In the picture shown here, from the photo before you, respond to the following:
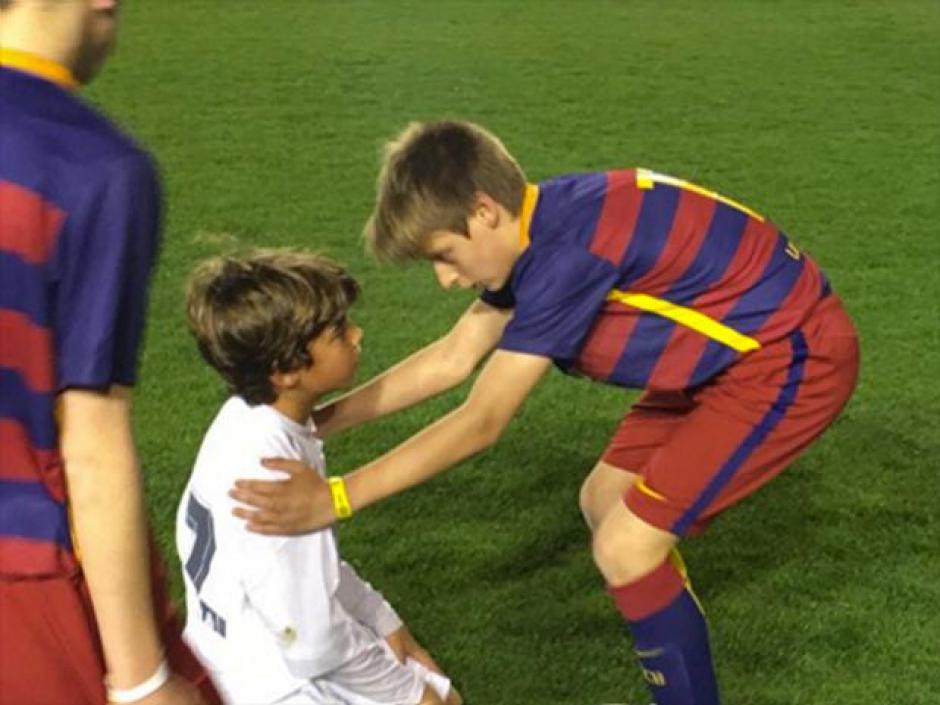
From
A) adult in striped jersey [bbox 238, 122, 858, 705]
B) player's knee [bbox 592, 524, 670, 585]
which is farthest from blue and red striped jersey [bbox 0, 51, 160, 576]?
player's knee [bbox 592, 524, 670, 585]

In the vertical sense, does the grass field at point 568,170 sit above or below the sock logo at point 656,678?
below

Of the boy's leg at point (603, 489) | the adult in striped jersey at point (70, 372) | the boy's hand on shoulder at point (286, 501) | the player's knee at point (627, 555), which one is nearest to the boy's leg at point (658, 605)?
the player's knee at point (627, 555)

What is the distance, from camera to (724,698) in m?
3.47

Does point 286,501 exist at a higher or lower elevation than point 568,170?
higher

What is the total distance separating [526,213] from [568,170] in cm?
540

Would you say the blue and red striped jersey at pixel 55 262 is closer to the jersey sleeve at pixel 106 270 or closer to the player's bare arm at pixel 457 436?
the jersey sleeve at pixel 106 270


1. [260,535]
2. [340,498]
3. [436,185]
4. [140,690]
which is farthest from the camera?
[436,185]

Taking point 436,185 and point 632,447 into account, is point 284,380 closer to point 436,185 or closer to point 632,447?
point 436,185

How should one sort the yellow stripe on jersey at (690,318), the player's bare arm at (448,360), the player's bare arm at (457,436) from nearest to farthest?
the player's bare arm at (457,436)
the yellow stripe on jersey at (690,318)
the player's bare arm at (448,360)

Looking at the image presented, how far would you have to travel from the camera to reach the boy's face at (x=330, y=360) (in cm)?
264

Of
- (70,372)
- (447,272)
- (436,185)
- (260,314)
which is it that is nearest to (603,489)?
(447,272)

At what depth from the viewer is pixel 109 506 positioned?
59.8 inches

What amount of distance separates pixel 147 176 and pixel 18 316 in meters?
0.17

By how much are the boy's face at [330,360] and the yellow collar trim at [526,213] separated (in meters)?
0.40
